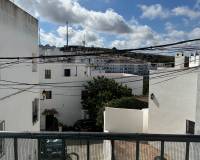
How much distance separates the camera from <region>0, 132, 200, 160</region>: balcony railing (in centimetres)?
198

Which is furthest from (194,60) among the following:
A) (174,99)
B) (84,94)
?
(84,94)

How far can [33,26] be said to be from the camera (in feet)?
44.7

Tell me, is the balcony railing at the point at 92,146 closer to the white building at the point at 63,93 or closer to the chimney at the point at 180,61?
the chimney at the point at 180,61

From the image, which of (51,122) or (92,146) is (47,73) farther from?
(92,146)

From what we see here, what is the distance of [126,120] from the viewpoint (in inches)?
722

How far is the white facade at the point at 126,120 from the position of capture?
18.2 m

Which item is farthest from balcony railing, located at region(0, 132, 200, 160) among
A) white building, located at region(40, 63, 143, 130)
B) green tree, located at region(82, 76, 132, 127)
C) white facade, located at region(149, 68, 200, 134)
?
white building, located at region(40, 63, 143, 130)

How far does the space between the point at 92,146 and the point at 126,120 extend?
16448 mm

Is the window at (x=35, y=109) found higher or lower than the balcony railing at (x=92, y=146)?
lower

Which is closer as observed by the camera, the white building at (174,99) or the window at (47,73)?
the white building at (174,99)

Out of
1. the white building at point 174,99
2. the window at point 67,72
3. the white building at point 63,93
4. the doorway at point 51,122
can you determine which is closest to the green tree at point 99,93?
the white building at point 63,93

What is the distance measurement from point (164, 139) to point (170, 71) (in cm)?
1361

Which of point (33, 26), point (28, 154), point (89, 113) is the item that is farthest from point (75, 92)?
point (28, 154)

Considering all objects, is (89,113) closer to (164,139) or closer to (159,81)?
(159,81)
